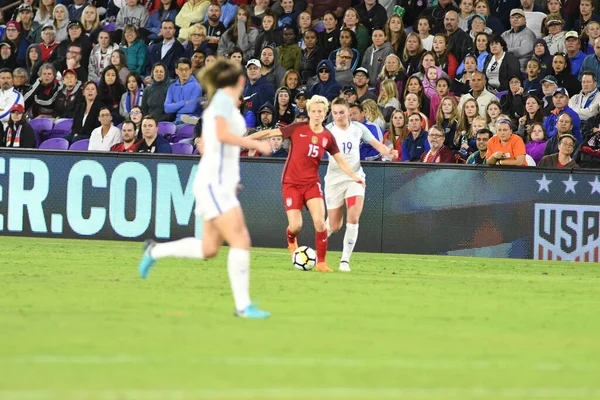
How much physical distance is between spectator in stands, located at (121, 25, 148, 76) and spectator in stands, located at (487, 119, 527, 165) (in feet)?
28.4

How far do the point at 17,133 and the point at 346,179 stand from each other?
28.6ft

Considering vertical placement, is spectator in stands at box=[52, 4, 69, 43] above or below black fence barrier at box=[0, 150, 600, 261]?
above

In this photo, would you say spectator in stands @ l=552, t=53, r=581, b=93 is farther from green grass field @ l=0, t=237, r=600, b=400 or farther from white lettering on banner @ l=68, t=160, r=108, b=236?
white lettering on banner @ l=68, t=160, r=108, b=236

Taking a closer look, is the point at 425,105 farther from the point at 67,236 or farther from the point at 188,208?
the point at 67,236

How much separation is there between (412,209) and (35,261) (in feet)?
20.8

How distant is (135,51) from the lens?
23984 mm

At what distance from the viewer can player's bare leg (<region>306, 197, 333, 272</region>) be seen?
14.4 meters

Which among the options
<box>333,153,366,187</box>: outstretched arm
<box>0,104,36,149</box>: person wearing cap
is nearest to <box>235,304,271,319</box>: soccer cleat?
<box>333,153,366,187</box>: outstretched arm

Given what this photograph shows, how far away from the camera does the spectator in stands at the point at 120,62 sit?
76.7ft

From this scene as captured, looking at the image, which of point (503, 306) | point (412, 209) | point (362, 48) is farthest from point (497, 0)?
point (503, 306)

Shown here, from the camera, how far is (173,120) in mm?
22219

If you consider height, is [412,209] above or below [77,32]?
below

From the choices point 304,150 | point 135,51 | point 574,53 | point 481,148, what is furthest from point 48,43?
point 304,150

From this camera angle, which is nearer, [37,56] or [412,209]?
[412,209]
